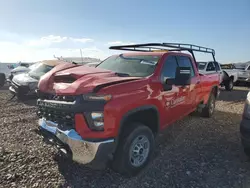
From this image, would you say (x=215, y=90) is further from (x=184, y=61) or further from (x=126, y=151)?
(x=126, y=151)

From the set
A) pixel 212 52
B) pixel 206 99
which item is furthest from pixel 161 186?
pixel 212 52

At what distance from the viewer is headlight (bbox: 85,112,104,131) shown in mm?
2674

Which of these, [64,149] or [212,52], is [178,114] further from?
[212,52]

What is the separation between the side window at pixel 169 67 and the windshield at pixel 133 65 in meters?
0.19

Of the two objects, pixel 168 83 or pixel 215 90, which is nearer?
pixel 168 83

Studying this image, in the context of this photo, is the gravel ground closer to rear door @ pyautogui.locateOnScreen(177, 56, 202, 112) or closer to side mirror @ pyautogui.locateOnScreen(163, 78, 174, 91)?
rear door @ pyautogui.locateOnScreen(177, 56, 202, 112)

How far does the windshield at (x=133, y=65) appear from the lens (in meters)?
3.79

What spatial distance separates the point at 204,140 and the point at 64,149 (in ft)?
10.3

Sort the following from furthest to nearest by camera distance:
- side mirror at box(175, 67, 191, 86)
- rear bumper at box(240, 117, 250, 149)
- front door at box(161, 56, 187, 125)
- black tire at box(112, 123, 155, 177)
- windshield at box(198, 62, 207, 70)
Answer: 1. windshield at box(198, 62, 207, 70)
2. front door at box(161, 56, 187, 125)
3. side mirror at box(175, 67, 191, 86)
4. rear bumper at box(240, 117, 250, 149)
5. black tire at box(112, 123, 155, 177)

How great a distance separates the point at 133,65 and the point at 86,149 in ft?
6.49

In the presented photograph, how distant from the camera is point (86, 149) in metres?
2.64

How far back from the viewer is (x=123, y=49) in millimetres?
5305

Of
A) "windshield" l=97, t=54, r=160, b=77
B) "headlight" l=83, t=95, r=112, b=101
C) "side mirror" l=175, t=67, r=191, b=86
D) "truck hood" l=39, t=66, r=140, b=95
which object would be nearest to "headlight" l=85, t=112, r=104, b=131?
"headlight" l=83, t=95, r=112, b=101

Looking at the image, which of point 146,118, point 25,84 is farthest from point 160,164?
point 25,84
